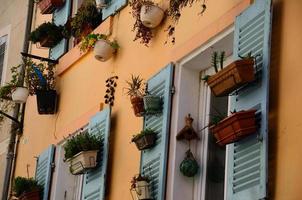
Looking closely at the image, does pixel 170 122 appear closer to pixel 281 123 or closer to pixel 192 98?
pixel 192 98

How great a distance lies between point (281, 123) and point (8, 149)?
6.48 metres

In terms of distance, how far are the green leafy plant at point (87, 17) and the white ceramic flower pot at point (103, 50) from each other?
3.16 ft

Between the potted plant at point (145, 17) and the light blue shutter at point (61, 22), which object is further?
the light blue shutter at point (61, 22)

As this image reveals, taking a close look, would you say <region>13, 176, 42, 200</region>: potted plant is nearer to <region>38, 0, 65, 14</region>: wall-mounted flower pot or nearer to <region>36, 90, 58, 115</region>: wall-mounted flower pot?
<region>36, 90, 58, 115</region>: wall-mounted flower pot

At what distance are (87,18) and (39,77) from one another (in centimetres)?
121

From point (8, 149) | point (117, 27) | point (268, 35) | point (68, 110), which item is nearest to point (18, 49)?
point (8, 149)

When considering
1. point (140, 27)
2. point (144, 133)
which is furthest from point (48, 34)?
point (144, 133)

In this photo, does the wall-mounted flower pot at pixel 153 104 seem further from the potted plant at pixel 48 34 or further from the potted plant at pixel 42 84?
the potted plant at pixel 48 34

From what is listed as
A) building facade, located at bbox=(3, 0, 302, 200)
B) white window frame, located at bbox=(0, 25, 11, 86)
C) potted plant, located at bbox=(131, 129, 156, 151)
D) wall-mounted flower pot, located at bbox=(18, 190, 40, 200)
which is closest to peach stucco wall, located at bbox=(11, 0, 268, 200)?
building facade, located at bbox=(3, 0, 302, 200)

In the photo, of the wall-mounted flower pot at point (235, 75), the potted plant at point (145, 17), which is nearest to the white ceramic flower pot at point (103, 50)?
the potted plant at point (145, 17)

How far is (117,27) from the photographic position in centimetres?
971

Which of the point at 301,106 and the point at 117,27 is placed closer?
the point at 301,106

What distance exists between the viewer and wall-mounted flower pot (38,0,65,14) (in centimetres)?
1165

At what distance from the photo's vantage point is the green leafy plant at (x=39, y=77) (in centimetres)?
1120
